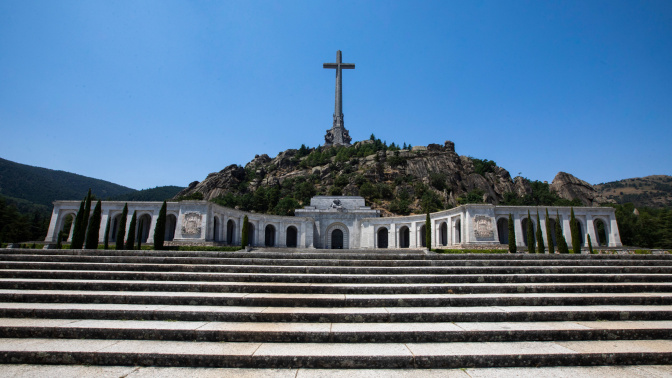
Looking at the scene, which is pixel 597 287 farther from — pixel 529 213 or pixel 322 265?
pixel 529 213

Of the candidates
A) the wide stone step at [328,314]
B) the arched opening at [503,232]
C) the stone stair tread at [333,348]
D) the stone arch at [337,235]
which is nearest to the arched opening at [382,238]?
the stone arch at [337,235]

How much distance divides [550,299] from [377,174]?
242 ft

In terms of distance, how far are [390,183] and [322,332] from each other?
7477 centimetres

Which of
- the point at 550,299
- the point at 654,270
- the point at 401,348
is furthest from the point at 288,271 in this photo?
the point at 654,270

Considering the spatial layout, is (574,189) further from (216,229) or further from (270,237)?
(216,229)

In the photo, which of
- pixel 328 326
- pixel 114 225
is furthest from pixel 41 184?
pixel 328 326

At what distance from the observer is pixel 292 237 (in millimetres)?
47531

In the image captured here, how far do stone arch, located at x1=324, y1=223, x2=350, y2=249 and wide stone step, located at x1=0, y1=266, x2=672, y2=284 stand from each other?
36237 millimetres

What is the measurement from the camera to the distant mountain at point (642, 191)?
10726 cm

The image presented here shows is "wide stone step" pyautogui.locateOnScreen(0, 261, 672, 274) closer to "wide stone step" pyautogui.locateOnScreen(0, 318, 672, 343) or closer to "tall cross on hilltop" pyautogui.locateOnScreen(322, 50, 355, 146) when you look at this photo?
"wide stone step" pyautogui.locateOnScreen(0, 318, 672, 343)

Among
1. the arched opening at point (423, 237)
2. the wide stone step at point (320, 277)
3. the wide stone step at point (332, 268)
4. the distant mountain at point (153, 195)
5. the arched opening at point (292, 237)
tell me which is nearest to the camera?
the wide stone step at point (320, 277)

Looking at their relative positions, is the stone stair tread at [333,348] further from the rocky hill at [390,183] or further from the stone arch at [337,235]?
the rocky hill at [390,183]

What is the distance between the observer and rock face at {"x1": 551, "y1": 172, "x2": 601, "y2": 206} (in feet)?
242

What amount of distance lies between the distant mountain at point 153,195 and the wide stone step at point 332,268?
98.3 meters
